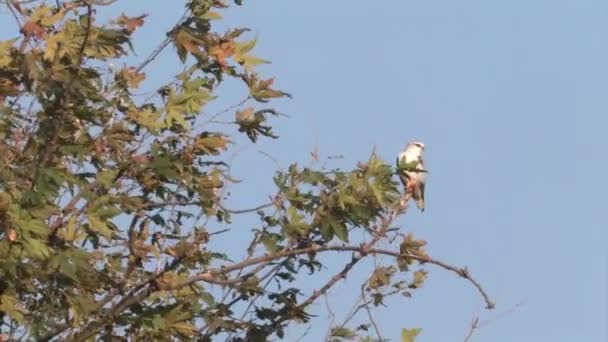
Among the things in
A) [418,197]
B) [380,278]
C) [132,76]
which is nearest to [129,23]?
[132,76]

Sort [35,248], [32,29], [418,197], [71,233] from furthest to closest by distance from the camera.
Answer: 1. [418,197]
2. [32,29]
3. [71,233]
4. [35,248]

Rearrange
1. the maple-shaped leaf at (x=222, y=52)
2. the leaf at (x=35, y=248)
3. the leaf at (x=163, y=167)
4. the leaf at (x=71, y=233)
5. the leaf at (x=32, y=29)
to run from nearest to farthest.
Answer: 1. the leaf at (x=35, y=248)
2. the leaf at (x=71, y=233)
3. the leaf at (x=32, y=29)
4. the leaf at (x=163, y=167)
5. the maple-shaped leaf at (x=222, y=52)

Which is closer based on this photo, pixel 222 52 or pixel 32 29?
pixel 32 29

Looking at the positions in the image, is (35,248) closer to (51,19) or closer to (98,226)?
(98,226)

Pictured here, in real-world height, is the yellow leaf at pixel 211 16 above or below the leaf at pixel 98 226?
above

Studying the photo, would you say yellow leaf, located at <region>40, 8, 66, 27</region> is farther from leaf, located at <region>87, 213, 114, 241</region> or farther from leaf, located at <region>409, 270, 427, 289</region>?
leaf, located at <region>409, 270, 427, 289</region>

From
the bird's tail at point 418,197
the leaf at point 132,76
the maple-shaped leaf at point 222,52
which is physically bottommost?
the leaf at point 132,76

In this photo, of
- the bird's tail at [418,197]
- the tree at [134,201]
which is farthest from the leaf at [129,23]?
the bird's tail at [418,197]

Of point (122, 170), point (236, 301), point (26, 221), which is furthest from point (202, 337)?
point (26, 221)

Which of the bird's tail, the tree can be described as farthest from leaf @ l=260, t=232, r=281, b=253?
the bird's tail

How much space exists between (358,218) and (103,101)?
1.17m

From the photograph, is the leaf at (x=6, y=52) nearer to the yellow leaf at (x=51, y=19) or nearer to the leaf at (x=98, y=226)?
the yellow leaf at (x=51, y=19)

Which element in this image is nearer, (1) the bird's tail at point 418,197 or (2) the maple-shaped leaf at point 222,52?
(2) the maple-shaped leaf at point 222,52

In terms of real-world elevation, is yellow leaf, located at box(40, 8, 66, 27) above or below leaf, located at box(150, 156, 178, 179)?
above
